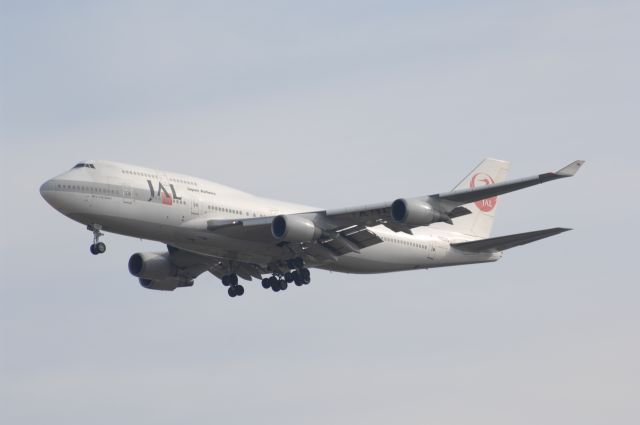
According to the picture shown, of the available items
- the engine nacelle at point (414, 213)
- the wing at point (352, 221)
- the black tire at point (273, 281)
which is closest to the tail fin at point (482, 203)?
the wing at point (352, 221)

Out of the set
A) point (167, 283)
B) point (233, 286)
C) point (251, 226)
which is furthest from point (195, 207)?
point (167, 283)

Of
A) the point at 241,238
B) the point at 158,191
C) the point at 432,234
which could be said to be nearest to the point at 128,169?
the point at 158,191

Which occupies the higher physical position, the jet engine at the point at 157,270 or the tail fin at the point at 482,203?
the tail fin at the point at 482,203

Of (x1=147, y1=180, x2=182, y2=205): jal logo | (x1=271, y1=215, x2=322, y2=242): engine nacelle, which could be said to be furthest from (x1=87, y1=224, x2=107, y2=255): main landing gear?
(x1=271, y1=215, x2=322, y2=242): engine nacelle

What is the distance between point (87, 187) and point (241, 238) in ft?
23.7

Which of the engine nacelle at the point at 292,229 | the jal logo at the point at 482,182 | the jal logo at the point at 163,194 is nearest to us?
the jal logo at the point at 163,194

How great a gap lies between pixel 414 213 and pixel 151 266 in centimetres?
1578

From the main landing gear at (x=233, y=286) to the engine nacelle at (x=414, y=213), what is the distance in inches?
457

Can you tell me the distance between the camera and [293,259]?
2328 inches

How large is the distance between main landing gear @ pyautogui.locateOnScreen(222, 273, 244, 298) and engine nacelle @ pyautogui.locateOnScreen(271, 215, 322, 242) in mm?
7712

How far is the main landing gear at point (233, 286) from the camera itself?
6269cm

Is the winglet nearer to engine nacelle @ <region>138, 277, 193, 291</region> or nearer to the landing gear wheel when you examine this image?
the landing gear wheel

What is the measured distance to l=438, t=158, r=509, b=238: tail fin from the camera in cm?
6862

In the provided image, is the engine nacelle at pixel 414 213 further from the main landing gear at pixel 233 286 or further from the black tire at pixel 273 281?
the main landing gear at pixel 233 286
